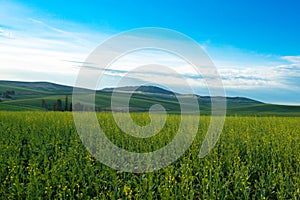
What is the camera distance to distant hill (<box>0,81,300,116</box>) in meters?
63.8

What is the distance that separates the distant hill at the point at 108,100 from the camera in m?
63.8

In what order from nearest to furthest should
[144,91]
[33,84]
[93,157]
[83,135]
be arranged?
[93,157] → [83,135] → [144,91] → [33,84]

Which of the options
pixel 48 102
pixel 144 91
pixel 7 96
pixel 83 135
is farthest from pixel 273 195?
pixel 144 91

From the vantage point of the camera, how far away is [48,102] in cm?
7344

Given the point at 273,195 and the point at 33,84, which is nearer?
the point at 273,195

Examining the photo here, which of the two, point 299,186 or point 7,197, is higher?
point 299,186

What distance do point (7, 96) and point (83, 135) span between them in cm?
7271

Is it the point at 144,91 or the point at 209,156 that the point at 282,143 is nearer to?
the point at 209,156

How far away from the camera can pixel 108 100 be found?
81625 millimetres

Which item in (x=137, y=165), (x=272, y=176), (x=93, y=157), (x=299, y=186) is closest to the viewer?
(x=299, y=186)

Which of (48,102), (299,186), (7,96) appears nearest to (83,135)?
(299,186)

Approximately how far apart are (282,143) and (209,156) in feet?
9.79

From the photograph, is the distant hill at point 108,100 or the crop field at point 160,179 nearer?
the crop field at point 160,179

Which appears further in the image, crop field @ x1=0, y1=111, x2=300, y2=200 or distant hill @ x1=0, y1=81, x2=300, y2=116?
distant hill @ x1=0, y1=81, x2=300, y2=116
